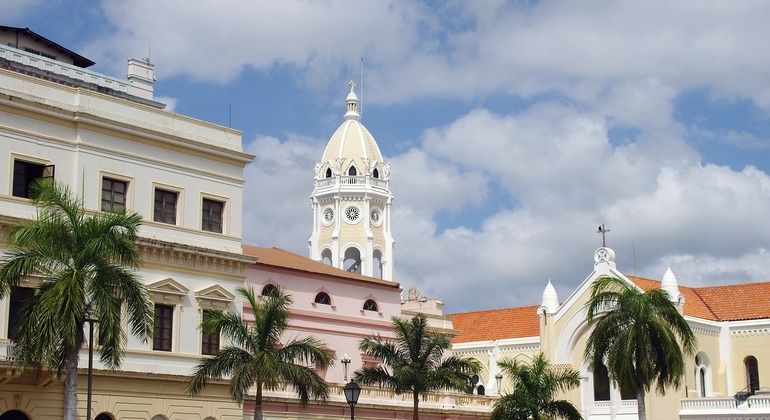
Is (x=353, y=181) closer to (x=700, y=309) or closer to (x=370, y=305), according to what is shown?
(x=700, y=309)

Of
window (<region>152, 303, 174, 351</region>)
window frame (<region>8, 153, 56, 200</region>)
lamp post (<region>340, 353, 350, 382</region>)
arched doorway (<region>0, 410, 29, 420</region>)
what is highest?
window frame (<region>8, 153, 56, 200</region>)

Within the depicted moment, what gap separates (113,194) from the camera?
140 feet

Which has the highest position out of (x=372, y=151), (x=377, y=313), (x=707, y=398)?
(x=372, y=151)

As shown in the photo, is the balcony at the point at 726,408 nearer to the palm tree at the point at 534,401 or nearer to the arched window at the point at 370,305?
the palm tree at the point at 534,401

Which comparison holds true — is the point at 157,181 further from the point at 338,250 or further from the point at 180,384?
the point at 338,250

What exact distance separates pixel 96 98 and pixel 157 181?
372cm

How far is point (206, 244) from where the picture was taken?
45.0 metres

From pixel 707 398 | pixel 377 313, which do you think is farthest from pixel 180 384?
pixel 707 398

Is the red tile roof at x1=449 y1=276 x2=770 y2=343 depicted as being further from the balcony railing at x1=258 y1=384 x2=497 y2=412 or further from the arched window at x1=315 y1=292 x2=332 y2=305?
the arched window at x1=315 y1=292 x2=332 y2=305

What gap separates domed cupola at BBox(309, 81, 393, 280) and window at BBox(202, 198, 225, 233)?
179ft

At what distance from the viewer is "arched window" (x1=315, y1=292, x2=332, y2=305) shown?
54.7m

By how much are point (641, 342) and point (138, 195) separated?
1939cm

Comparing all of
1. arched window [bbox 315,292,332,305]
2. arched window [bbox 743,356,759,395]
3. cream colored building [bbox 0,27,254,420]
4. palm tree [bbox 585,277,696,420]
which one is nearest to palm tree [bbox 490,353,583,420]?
palm tree [bbox 585,277,696,420]

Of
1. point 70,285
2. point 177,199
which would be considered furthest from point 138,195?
point 70,285
